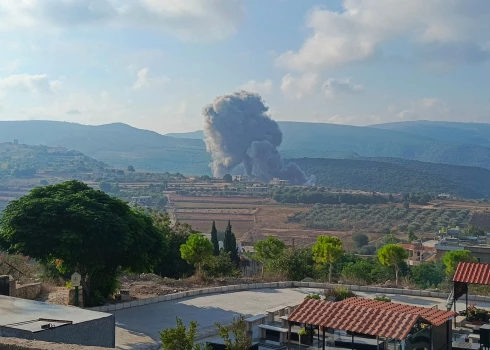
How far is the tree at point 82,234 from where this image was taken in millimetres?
17328

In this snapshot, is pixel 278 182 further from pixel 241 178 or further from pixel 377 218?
pixel 377 218

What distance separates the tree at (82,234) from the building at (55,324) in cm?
408

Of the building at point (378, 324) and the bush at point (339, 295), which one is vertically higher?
the building at point (378, 324)

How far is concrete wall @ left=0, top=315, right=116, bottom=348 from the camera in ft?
34.4

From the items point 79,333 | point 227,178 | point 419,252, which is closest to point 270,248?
point 79,333

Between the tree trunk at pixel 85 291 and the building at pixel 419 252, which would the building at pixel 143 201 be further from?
the tree trunk at pixel 85 291

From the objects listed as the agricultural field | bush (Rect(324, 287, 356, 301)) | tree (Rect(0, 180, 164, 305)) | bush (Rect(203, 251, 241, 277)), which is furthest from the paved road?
the agricultural field

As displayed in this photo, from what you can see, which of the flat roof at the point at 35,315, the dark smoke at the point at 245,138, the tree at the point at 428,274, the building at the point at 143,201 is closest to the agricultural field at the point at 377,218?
the building at the point at 143,201

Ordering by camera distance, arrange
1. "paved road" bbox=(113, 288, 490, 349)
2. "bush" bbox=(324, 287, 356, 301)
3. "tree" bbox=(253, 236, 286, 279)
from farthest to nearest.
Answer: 1. "tree" bbox=(253, 236, 286, 279)
2. "bush" bbox=(324, 287, 356, 301)
3. "paved road" bbox=(113, 288, 490, 349)

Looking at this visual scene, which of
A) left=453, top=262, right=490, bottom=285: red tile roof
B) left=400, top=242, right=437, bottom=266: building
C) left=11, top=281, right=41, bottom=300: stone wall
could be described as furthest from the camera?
left=400, top=242, right=437, bottom=266: building

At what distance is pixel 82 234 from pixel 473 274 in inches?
444

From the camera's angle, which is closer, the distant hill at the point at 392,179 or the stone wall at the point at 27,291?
the stone wall at the point at 27,291

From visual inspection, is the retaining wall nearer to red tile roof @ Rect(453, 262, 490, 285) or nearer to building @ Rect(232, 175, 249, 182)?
red tile roof @ Rect(453, 262, 490, 285)

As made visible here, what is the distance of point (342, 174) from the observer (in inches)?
7072
